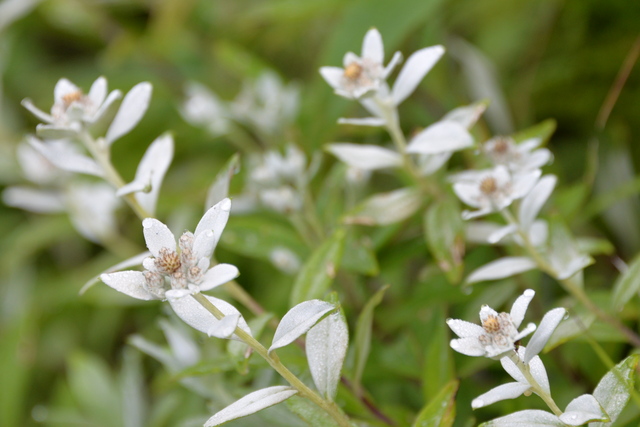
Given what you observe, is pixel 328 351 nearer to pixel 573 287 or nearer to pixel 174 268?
pixel 174 268

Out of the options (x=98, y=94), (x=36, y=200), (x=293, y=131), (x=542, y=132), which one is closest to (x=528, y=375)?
(x=542, y=132)

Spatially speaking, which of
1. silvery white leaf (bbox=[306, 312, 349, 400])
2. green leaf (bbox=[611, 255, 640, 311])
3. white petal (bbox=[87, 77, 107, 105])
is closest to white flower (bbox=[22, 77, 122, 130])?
white petal (bbox=[87, 77, 107, 105])

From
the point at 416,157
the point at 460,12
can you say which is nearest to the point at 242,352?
the point at 416,157

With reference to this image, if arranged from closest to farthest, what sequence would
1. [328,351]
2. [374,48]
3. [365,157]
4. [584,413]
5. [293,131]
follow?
1. [584,413]
2. [328,351]
3. [374,48]
4. [365,157]
5. [293,131]

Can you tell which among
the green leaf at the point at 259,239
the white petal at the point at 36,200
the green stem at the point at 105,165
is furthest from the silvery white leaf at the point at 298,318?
the white petal at the point at 36,200

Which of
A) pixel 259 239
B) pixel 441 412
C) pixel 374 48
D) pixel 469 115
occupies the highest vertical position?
pixel 374 48

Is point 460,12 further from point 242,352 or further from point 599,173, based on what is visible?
point 242,352

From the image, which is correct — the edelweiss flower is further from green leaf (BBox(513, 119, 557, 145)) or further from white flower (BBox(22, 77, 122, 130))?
green leaf (BBox(513, 119, 557, 145))
